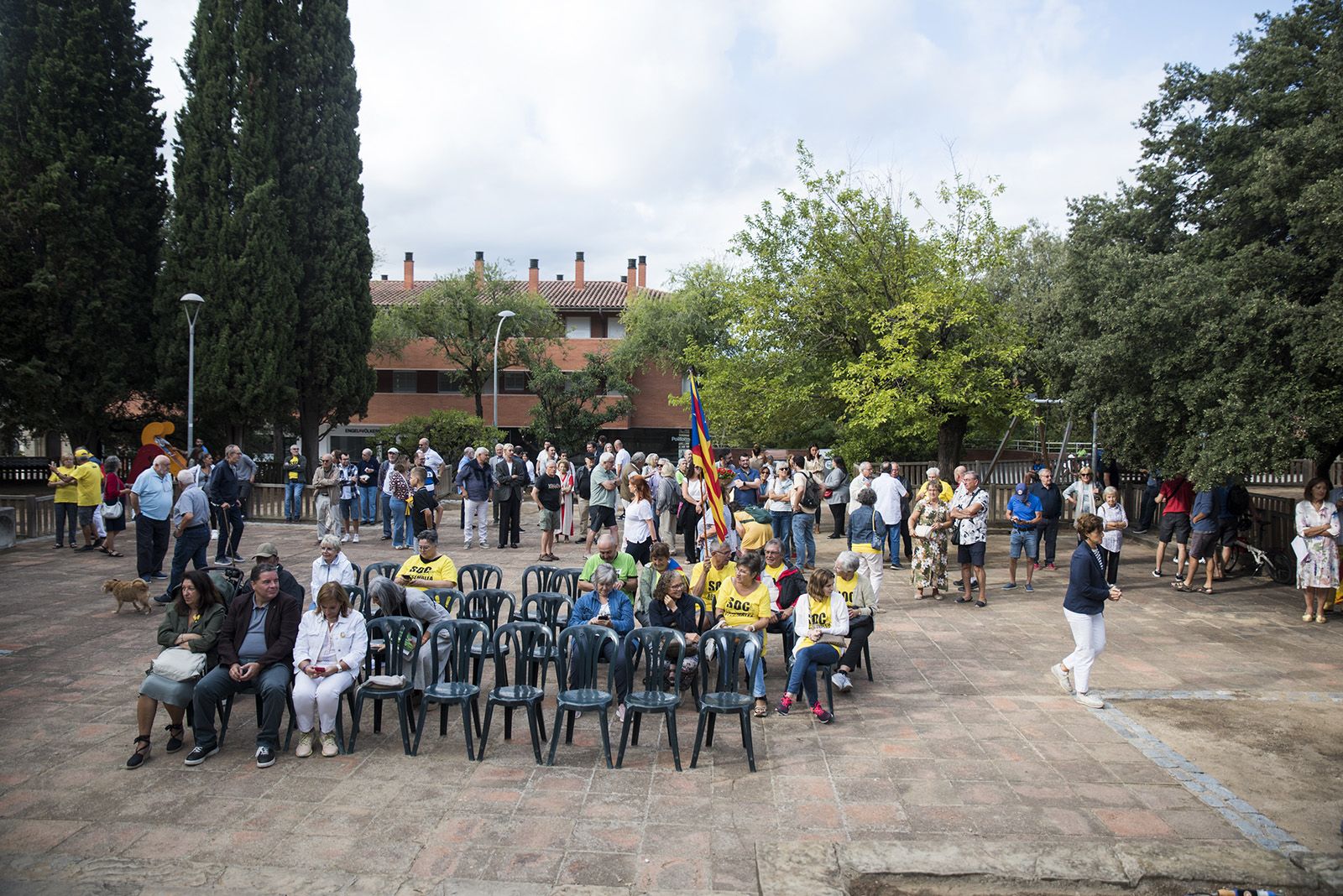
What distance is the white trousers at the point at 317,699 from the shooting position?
6727mm

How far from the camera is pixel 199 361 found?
26.7 metres

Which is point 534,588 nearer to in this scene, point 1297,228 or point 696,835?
point 696,835

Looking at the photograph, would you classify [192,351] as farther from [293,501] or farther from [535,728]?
[535,728]

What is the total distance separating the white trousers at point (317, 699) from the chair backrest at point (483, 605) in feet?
4.86

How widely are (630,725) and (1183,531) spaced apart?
10971 mm

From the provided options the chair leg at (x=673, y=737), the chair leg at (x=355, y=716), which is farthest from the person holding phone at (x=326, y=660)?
the chair leg at (x=673, y=737)

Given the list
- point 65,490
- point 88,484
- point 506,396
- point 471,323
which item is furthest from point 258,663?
point 506,396

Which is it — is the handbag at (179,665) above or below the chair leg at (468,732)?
above

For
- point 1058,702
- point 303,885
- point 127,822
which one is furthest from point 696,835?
point 1058,702

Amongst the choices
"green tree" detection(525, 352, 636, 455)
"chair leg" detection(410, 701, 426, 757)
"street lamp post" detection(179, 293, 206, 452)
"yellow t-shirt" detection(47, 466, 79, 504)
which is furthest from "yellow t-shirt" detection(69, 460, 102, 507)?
"green tree" detection(525, 352, 636, 455)

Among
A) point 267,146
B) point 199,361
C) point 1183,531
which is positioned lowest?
point 1183,531

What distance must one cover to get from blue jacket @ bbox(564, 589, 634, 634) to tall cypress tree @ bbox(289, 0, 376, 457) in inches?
909

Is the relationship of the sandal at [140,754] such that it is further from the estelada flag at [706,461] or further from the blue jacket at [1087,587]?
the blue jacket at [1087,587]

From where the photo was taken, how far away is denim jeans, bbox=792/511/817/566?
14242 millimetres
